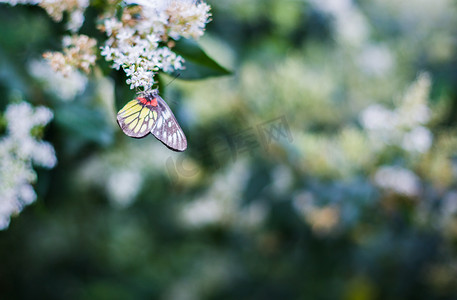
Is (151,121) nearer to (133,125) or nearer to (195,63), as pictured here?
(133,125)

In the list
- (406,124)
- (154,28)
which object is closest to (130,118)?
(154,28)

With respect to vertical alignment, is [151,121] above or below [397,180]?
above

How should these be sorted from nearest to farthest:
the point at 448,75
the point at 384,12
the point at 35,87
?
the point at 35,87 < the point at 448,75 < the point at 384,12

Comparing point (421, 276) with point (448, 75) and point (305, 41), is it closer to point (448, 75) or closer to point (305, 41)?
point (448, 75)

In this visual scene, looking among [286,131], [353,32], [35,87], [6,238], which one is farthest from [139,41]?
[6,238]

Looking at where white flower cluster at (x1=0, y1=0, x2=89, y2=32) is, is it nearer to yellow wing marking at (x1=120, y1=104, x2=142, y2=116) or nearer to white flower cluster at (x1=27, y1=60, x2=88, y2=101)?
yellow wing marking at (x1=120, y1=104, x2=142, y2=116)

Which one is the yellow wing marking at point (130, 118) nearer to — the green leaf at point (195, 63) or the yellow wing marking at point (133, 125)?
the yellow wing marking at point (133, 125)

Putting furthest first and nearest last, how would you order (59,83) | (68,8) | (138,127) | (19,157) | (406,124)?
(406,124) < (59,83) < (19,157) < (68,8) < (138,127)
